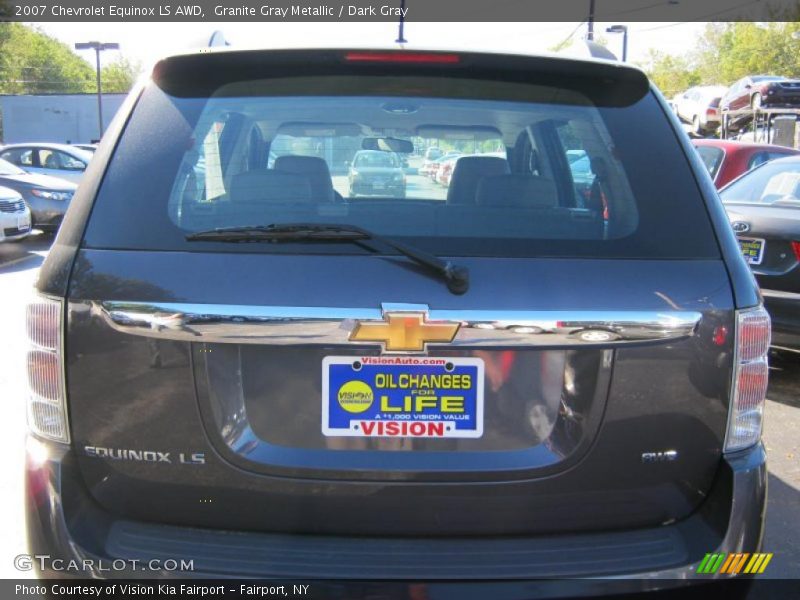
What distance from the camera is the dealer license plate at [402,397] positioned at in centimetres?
180

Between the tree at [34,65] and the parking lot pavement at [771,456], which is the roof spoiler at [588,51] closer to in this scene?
the parking lot pavement at [771,456]

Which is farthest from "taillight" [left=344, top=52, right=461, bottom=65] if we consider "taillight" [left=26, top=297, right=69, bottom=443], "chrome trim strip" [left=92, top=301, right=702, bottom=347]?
"taillight" [left=26, top=297, right=69, bottom=443]

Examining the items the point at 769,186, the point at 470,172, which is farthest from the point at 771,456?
the point at 470,172

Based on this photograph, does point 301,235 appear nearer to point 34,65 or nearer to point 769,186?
point 769,186

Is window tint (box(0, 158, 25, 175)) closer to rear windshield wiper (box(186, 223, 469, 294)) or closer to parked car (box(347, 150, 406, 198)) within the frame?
parked car (box(347, 150, 406, 198))

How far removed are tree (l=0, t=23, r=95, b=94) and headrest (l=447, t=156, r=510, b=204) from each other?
82225mm

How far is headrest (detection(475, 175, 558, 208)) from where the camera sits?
207 centimetres

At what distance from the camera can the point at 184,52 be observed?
2.11 metres

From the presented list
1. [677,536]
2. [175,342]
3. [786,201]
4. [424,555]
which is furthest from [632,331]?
[786,201]

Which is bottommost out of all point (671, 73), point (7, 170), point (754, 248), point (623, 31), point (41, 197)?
point (41, 197)

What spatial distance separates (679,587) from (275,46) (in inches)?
66.2

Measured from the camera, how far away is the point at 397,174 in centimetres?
233

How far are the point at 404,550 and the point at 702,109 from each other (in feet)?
88.4

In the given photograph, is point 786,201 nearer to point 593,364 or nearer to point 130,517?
point 593,364
